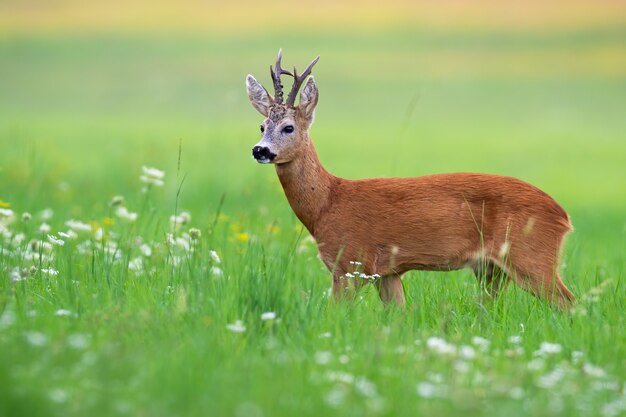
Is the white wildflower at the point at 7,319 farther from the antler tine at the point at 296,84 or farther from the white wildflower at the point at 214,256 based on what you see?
the antler tine at the point at 296,84

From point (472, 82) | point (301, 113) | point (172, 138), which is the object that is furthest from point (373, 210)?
point (472, 82)

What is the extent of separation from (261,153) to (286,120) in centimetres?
37

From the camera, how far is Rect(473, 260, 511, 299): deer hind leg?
23.1 feet

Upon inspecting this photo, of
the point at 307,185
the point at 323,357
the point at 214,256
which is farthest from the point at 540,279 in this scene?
the point at 323,357

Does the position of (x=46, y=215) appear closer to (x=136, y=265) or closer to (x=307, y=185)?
(x=136, y=265)

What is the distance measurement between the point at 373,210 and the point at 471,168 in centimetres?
1275

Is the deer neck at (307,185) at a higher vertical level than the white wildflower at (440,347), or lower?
higher

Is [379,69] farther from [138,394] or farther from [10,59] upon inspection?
[138,394]

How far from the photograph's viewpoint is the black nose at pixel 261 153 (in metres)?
7.07

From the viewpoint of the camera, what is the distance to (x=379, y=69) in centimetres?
4031

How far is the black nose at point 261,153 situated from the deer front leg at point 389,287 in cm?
108

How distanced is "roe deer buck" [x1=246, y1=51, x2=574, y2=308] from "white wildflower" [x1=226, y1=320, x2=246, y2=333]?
137 centimetres

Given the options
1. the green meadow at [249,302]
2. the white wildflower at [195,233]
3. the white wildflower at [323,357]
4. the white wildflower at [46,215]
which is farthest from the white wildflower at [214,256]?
the white wildflower at [46,215]

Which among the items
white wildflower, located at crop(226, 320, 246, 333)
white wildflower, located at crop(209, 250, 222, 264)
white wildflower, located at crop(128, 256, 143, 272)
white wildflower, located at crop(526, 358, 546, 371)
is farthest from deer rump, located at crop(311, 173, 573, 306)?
white wildflower, located at crop(226, 320, 246, 333)
